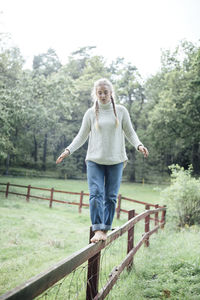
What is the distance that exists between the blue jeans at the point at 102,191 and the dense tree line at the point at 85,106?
11.5 m

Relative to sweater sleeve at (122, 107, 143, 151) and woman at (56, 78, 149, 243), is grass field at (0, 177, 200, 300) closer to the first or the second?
woman at (56, 78, 149, 243)

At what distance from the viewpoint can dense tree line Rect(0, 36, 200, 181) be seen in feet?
62.4

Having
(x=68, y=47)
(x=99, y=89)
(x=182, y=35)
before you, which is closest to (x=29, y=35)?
(x=68, y=47)

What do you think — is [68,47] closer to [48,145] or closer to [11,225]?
[48,145]

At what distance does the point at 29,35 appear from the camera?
2853 cm

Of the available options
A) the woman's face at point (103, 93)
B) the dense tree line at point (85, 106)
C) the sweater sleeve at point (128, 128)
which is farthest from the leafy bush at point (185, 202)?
the dense tree line at point (85, 106)

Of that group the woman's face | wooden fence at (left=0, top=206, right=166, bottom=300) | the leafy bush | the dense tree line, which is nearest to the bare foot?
wooden fence at (left=0, top=206, right=166, bottom=300)

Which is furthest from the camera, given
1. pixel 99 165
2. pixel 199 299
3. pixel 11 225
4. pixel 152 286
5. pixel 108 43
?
pixel 108 43

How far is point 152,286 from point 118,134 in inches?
90.8

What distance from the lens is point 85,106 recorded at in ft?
117

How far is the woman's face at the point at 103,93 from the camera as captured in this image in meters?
2.84

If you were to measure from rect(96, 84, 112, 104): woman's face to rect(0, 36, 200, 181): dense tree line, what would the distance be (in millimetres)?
11306

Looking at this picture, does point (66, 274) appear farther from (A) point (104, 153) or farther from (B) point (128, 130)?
(B) point (128, 130)

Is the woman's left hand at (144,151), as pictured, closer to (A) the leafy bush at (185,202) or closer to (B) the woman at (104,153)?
(B) the woman at (104,153)
